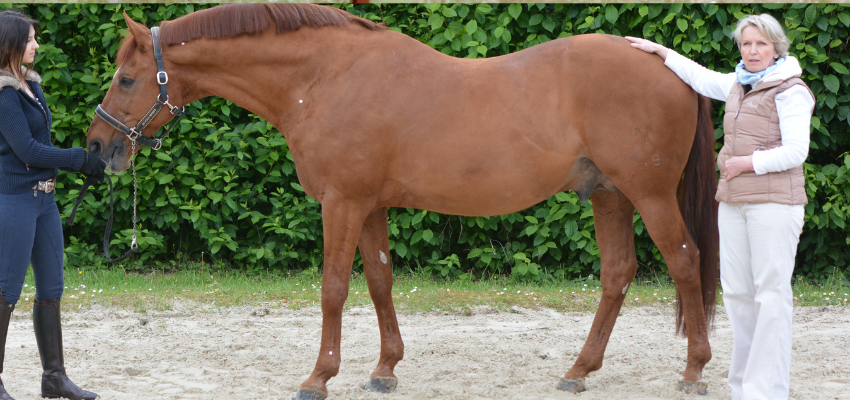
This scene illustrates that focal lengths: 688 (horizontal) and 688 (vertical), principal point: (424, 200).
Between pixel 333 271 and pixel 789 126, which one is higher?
pixel 789 126

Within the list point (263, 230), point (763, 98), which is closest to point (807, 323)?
point (763, 98)

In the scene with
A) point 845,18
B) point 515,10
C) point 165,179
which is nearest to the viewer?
point 845,18

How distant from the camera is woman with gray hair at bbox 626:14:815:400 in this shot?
3.04 metres

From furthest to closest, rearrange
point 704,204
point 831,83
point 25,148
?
point 831,83 < point 704,204 < point 25,148

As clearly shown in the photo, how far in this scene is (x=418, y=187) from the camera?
3611mm

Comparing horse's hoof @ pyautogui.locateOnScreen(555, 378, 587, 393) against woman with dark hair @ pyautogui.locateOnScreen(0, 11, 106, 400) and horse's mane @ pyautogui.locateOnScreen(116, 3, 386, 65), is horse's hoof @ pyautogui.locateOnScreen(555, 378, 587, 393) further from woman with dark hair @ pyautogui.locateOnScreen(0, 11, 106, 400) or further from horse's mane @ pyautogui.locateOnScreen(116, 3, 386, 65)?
woman with dark hair @ pyautogui.locateOnScreen(0, 11, 106, 400)

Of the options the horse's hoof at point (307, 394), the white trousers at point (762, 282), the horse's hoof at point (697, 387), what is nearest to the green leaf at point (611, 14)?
the white trousers at point (762, 282)

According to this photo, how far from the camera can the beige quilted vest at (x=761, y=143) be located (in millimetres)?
3084

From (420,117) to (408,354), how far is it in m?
1.73

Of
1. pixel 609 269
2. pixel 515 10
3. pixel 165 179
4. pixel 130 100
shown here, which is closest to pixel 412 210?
pixel 515 10

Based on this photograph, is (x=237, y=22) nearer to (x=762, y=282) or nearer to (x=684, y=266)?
(x=684, y=266)

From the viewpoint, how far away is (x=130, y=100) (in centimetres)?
362

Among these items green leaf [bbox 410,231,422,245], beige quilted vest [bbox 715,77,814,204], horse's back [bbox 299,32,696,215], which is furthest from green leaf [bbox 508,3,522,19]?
beige quilted vest [bbox 715,77,814,204]

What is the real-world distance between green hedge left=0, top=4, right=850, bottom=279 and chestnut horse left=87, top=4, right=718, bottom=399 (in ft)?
7.32
